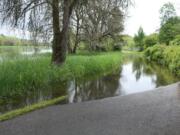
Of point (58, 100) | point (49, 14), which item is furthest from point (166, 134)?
point (49, 14)

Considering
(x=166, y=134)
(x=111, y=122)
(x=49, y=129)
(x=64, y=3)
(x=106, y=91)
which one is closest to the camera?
(x=166, y=134)

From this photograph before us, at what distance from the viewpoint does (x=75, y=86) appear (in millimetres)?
10125

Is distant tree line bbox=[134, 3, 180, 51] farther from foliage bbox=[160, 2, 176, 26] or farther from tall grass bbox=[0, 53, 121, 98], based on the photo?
tall grass bbox=[0, 53, 121, 98]

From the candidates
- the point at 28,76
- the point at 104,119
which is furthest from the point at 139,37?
the point at 104,119

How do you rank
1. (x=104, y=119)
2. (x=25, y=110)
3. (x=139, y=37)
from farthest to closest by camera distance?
1. (x=139, y=37)
2. (x=25, y=110)
3. (x=104, y=119)

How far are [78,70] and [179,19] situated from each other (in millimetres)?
34207

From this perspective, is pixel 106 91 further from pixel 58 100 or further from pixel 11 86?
pixel 11 86

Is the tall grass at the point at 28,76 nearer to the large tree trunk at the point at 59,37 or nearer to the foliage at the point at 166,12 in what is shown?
the large tree trunk at the point at 59,37

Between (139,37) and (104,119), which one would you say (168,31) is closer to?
(139,37)

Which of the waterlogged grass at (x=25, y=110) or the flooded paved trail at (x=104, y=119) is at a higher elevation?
the flooded paved trail at (x=104, y=119)

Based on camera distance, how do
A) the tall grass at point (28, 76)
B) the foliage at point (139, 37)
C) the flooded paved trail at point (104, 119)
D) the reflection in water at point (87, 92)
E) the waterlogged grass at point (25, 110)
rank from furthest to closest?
the foliage at point (139, 37) → the reflection in water at point (87, 92) → the tall grass at point (28, 76) → the waterlogged grass at point (25, 110) → the flooded paved trail at point (104, 119)

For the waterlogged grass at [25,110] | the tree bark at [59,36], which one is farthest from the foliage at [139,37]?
the waterlogged grass at [25,110]

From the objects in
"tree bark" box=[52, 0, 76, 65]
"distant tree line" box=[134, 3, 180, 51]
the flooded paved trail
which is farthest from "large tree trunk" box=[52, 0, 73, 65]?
"distant tree line" box=[134, 3, 180, 51]

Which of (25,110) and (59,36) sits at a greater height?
(59,36)
